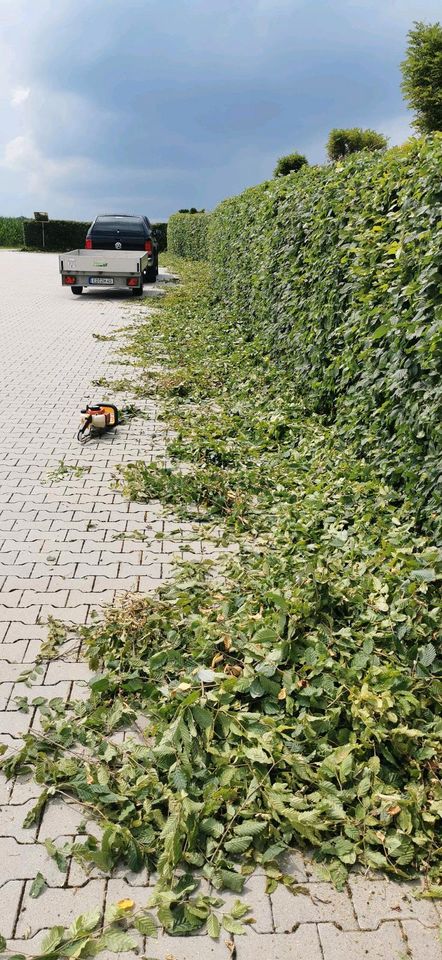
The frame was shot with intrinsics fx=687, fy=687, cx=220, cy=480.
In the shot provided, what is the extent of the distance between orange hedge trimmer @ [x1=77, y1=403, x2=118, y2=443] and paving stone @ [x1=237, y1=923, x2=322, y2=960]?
5443 millimetres

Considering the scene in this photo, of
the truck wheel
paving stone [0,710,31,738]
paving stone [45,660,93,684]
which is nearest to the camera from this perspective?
paving stone [0,710,31,738]

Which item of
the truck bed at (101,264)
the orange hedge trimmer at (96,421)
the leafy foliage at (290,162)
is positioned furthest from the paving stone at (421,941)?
the leafy foliage at (290,162)

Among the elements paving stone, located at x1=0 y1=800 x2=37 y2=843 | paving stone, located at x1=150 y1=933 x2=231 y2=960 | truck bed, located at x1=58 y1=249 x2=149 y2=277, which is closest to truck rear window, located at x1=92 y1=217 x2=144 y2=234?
truck bed, located at x1=58 y1=249 x2=149 y2=277

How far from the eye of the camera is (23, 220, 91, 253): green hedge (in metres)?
41.7

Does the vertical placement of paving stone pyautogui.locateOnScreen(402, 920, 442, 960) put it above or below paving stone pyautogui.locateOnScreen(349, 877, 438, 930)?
below

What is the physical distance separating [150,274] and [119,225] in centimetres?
260

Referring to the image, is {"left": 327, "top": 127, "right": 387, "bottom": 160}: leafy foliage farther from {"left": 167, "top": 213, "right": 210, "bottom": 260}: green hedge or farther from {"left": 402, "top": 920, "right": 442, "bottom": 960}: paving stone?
{"left": 402, "top": 920, "right": 442, "bottom": 960}: paving stone

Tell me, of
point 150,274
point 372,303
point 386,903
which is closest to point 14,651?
point 386,903

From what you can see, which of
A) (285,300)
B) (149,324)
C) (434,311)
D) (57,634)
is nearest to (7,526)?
(57,634)

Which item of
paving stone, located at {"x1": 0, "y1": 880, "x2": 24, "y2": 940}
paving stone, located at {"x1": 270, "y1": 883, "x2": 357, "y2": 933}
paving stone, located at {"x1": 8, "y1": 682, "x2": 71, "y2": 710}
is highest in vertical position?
paving stone, located at {"x1": 8, "y1": 682, "x2": 71, "y2": 710}

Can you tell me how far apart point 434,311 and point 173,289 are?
16.8 m

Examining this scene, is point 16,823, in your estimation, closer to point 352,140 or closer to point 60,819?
point 60,819

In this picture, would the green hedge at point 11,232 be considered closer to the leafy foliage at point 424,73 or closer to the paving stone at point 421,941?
the leafy foliage at point 424,73

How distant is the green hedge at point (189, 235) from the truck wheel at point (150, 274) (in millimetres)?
2988
